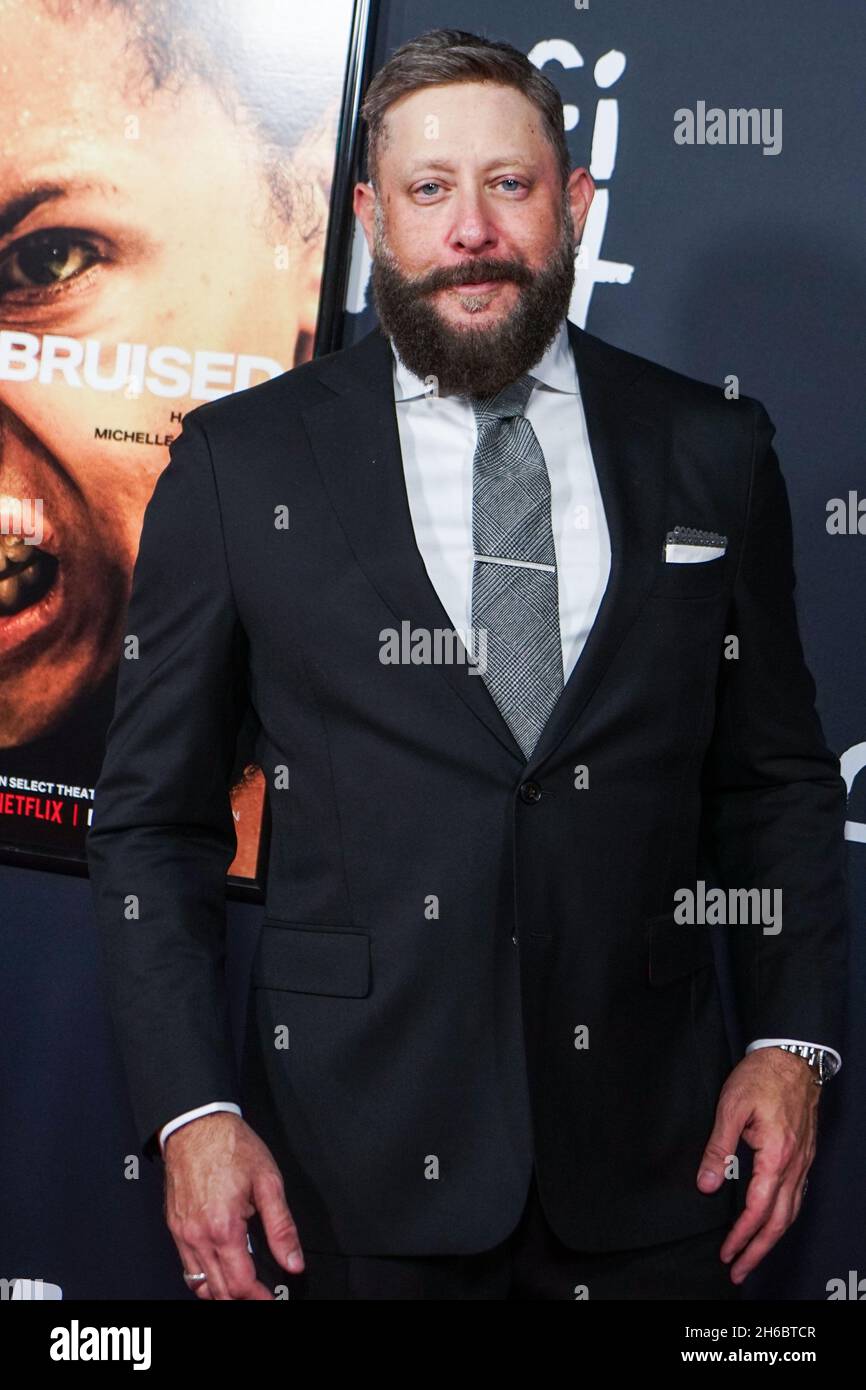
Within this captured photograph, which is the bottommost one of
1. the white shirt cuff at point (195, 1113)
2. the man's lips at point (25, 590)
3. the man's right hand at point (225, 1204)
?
the man's right hand at point (225, 1204)

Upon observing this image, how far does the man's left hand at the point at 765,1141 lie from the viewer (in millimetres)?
1662

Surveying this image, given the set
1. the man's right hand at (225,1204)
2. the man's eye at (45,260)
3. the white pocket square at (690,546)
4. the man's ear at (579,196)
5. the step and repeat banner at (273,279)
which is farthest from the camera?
the man's eye at (45,260)

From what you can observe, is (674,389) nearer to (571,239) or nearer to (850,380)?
(571,239)

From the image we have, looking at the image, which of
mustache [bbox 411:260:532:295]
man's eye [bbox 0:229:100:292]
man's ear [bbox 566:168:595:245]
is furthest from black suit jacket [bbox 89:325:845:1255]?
man's eye [bbox 0:229:100:292]

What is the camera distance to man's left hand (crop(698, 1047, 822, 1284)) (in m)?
1.66

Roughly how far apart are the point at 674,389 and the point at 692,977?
702mm

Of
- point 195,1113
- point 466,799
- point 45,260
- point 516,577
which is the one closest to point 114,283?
point 45,260

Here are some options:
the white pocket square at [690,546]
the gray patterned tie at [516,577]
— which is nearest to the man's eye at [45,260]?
the gray patterned tie at [516,577]

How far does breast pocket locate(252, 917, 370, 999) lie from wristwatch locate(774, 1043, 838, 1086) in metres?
0.49

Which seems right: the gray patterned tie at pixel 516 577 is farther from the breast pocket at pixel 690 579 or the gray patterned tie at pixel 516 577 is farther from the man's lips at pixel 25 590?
the man's lips at pixel 25 590

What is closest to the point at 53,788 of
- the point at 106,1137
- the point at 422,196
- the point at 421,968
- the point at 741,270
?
the point at 106,1137

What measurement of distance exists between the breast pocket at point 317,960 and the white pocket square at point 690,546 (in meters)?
0.54

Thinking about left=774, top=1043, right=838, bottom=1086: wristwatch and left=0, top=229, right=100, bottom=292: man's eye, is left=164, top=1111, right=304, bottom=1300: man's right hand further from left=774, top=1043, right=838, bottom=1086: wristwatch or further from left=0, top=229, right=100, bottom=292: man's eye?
left=0, top=229, right=100, bottom=292: man's eye

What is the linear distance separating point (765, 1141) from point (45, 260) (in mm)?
1605
